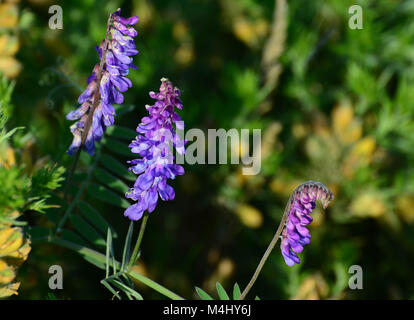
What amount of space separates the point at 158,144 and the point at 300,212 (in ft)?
1.37

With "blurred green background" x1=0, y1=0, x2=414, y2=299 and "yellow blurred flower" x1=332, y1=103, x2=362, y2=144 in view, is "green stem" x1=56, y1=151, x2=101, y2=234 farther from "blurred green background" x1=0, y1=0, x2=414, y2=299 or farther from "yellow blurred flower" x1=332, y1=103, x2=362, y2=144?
"yellow blurred flower" x1=332, y1=103, x2=362, y2=144

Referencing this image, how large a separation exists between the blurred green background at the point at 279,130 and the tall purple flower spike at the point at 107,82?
0.83 meters

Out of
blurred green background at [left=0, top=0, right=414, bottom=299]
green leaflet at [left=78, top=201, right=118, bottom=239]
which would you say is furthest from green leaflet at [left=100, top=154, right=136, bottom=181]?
blurred green background at [left=0, top=0, right=414, bottom=299]

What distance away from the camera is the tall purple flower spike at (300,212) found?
3.95 ft

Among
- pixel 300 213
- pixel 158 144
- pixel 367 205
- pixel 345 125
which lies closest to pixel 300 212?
pixel 300 213

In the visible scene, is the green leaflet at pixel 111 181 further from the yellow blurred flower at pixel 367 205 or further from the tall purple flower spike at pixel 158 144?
the yellow blurred flower at pixel 367 205

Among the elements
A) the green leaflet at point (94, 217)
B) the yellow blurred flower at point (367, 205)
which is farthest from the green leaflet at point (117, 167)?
the yellow blurred flower at point (367, 205)

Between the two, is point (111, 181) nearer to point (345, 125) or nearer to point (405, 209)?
point (345, 125)

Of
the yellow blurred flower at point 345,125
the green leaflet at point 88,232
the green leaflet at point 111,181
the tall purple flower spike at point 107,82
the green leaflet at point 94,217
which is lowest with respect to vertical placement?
the green leaflet at point 88,232

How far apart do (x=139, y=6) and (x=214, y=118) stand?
3.43ft

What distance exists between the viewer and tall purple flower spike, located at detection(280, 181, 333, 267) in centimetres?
121

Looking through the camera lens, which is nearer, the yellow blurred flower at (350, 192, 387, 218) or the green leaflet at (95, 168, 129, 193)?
the green leaflet at (95, 168, 129, 193)

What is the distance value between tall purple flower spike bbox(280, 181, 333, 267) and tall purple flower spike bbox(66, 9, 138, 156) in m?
0.56

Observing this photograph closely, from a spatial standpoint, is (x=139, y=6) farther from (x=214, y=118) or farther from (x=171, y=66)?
(x=214, y=118)
